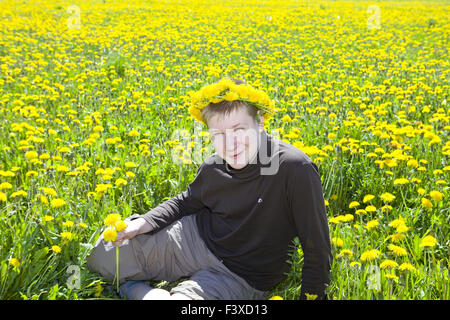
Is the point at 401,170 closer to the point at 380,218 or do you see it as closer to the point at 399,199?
the point at 399,199

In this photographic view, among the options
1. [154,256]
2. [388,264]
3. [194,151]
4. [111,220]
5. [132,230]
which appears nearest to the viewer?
[388,264]

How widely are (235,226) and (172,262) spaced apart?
1.54ft

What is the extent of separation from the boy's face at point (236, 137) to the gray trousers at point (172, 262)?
0.60 meters

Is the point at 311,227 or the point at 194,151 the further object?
the point at 194,151

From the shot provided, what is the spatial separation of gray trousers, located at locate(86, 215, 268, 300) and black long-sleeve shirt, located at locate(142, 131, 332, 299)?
0.05 m

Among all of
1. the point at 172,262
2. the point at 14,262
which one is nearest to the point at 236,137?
the point at 172,262

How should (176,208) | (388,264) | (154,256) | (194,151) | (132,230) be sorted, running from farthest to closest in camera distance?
1. (194,151)
2. (176,208)
3. (154,256)
4. (132,230)
5. (388,264)

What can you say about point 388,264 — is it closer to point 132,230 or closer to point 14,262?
point 132,230

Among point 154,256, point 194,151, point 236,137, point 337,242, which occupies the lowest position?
point 154,256

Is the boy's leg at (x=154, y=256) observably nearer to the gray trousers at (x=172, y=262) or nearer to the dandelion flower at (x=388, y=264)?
the gray trousers at (x=172, y=262)

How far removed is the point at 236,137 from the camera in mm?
2086

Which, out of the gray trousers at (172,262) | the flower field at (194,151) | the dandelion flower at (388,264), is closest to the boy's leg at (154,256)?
the gray trousers at (172,262)

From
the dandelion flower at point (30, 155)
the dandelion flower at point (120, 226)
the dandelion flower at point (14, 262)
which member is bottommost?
the dandelion flower at point (14, 262)

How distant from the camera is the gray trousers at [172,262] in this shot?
221 centimetres
